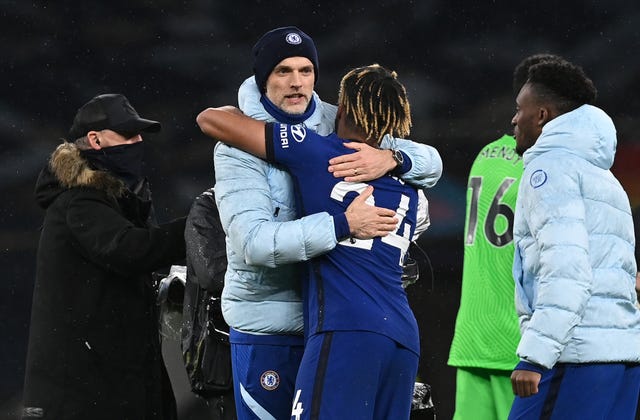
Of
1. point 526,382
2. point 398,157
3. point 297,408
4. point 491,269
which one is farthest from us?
point 491,269

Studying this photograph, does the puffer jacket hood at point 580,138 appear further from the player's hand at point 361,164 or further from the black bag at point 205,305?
the black bag at point 205,305

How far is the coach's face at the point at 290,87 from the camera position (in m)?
3.80

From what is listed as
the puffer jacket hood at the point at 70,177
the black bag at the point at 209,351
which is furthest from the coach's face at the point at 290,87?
the puffer jacket hood at the point at 70,177

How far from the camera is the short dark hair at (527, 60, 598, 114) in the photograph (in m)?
4.01

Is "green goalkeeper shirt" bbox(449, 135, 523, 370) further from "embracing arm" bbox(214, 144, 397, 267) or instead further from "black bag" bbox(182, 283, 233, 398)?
"embracing arm" bbox(214, 144, 397, 267)

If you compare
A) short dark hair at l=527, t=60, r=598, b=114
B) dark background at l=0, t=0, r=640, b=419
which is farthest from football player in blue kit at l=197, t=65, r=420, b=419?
dark background at l=0, t=0, r=640, b=419

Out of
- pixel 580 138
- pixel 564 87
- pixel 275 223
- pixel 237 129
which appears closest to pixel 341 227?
pixel 275 223

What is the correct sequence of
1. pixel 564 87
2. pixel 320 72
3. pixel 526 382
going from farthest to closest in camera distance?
pixel 320 72 → pixel 564 87 → pixel 526 382

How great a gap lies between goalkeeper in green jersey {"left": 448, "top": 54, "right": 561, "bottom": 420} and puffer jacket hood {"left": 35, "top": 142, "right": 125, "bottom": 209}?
141 centimetres

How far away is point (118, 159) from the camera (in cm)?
474

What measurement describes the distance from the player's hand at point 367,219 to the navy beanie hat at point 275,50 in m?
0.48

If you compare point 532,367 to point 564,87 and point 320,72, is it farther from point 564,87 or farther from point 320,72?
point 320,72

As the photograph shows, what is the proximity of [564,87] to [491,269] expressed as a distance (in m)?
1.14

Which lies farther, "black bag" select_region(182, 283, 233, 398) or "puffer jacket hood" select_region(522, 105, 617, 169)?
"black bag" select_region(182, 283, 233, 398)
